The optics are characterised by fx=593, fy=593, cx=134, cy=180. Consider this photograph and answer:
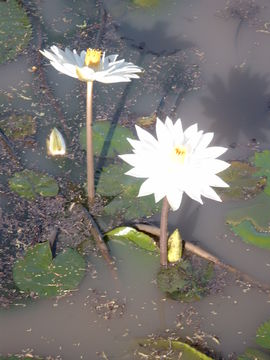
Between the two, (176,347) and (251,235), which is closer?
(176,347)

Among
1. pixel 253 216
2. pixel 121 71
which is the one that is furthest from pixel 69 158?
pixel 253 216

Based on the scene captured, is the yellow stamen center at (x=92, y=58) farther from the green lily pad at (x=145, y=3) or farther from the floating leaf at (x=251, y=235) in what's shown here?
the green lily pad at (x=145, y=3)

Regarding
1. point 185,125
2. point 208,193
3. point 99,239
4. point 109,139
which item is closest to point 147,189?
point 208,193

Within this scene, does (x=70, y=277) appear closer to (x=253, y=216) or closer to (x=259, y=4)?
(x=253, y=216)

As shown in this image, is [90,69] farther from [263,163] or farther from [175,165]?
[263,163]

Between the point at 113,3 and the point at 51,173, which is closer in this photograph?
the point at 51,173

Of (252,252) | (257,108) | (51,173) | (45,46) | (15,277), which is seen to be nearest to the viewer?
(15,277)
